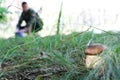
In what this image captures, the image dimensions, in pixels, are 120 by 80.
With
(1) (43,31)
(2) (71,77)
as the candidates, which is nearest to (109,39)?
(2) (71,77)

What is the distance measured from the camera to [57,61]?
203 centimetres

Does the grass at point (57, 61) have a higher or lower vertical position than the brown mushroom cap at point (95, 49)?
lower

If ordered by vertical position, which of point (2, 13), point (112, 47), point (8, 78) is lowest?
point (8, 78)

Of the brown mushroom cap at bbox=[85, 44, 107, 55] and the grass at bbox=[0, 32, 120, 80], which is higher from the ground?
the brown mushroom cap at bbox=[85, 44, 107, 55]

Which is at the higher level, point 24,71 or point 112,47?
point 112,47

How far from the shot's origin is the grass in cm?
182

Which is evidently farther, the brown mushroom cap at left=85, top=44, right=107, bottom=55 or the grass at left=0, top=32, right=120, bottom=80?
the brown mushroom cap at left=85, top=44, right=107, bottom=55

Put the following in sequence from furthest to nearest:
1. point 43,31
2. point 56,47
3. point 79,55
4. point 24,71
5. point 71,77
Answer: point 43,31
point 56,47
point 79,55
point 24,71
point 71,77

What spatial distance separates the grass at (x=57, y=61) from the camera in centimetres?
182

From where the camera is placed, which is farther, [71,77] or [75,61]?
[75,61]

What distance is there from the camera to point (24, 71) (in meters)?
2.04

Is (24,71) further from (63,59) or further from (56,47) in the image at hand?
(56,47)

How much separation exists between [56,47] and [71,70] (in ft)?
1.54

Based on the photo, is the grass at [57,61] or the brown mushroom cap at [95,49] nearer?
the grass at [57,61]
